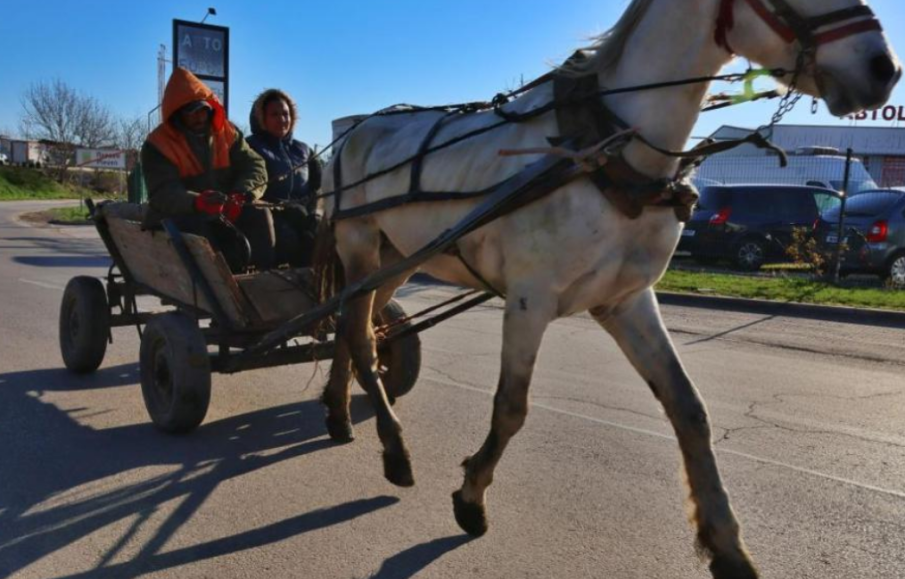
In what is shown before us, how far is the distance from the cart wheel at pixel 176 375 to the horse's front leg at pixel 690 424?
248 centimetres

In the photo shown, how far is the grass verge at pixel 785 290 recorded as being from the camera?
11320 millimetres

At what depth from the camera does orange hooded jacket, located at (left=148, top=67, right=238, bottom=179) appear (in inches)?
214

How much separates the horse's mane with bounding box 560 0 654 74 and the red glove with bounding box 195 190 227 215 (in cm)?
255

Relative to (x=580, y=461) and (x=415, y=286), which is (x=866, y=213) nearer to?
(x=415, y=286)

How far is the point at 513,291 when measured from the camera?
11.0ft

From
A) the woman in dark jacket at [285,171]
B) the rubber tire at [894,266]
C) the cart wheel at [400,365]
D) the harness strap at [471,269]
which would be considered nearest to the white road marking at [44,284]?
the woman in dark jacket at [285,171]

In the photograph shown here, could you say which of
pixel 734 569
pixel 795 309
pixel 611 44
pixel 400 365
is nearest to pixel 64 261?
pixel 400 365

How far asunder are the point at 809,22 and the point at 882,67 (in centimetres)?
28

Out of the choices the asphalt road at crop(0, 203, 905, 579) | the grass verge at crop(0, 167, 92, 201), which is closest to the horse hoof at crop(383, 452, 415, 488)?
the asphalt road at crop(0, 203, 905, 579)

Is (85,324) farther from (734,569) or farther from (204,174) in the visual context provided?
(734,569)

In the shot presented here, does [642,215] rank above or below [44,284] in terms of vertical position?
above

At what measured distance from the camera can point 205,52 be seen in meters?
18.8

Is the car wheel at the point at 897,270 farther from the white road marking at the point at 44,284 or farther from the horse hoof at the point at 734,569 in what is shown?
the white road marking at the point at 44,284

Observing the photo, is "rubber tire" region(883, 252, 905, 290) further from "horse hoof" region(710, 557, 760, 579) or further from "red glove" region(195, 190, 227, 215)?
"horse hoof" region(710, 557, 760, 579)
